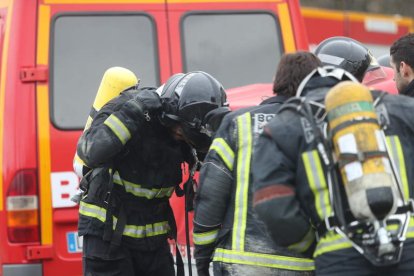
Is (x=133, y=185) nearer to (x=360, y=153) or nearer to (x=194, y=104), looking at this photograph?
(x=194, y=104)

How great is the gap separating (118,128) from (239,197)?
0.76 metres

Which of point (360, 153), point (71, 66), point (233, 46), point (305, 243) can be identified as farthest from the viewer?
point (233, 46)

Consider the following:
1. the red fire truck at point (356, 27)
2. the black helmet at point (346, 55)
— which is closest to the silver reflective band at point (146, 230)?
the black helmet at point (346, 55)

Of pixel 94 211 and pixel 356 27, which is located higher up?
pixel 356 27

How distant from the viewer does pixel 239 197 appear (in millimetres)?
3436

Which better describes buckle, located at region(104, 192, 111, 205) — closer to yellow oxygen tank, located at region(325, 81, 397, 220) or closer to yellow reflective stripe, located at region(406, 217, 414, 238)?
yellow oxygen tank, located at region(325, 81, 397, 220)

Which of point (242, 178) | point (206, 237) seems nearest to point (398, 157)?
point (242, 178)

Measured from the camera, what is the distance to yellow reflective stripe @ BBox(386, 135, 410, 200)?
3090 millimetres

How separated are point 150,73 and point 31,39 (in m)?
0.74

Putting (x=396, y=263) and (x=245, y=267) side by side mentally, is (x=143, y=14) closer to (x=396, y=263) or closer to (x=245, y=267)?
(x=245, y=267)

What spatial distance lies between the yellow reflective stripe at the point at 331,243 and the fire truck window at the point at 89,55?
2552 millimetres

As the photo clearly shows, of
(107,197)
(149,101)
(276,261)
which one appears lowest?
(276,261)

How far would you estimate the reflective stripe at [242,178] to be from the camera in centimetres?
341

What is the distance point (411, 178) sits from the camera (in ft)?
10.2
